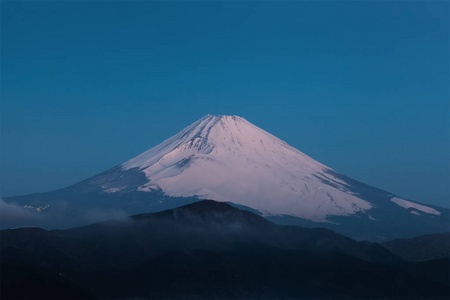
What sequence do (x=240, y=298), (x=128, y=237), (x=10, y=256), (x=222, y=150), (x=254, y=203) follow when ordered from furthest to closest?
(x=222, y=150), (x=254, y=203), (x=128, y=237), (x=240, y=298), (x=10, y=256)

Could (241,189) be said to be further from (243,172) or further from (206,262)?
(206,262)

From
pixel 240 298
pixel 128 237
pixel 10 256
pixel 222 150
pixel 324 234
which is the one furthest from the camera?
pixel 222 150

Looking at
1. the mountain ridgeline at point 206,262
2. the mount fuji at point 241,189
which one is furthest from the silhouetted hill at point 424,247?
the mount fuji at point 241,189

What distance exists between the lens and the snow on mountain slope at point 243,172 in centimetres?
12750

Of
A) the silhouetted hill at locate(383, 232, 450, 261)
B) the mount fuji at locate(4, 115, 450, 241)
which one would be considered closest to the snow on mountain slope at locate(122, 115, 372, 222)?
the mount fuji at locate(4, 115, 450, 241)

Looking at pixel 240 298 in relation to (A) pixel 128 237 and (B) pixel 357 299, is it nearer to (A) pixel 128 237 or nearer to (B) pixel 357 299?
(B) pixel 357 299

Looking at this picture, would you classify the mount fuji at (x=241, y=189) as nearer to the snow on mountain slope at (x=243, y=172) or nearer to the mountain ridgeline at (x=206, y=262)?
the snow on mountain slope at (x=243, y=172)

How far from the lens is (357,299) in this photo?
8075cm

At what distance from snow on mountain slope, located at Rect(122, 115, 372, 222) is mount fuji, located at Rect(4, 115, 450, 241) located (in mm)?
181

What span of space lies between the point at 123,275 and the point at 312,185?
59.8m

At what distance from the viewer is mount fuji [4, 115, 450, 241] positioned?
408ft

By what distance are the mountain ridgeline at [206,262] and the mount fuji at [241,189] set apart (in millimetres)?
23039

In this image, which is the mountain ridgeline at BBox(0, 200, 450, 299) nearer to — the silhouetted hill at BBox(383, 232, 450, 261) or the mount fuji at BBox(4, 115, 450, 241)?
the silhouetted hill at BBox(383, 232, 450, 261)

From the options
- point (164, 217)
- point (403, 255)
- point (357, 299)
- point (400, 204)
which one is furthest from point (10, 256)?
point (400, 204)
